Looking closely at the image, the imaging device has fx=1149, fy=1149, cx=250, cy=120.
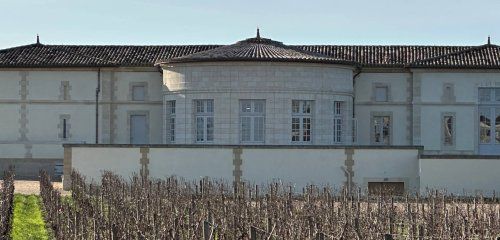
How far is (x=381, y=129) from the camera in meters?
43.8

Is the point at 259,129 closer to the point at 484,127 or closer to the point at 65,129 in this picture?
the point at 65,129

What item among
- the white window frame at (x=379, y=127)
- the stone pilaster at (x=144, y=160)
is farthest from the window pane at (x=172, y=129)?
the white window frame at (x=379, y=127)

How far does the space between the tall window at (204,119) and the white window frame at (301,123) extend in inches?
110

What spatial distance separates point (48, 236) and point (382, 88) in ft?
81.7

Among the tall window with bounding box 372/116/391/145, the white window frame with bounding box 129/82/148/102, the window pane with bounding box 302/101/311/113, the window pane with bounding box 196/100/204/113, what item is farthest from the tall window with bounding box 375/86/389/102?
the white window frame with bounding box 129/82/148/102

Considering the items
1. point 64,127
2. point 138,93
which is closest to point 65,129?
point 64,127

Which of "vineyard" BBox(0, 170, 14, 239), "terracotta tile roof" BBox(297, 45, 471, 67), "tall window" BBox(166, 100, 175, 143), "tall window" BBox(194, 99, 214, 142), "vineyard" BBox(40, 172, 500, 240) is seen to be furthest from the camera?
"terracotta tile roof" BBox(297, 45, 471, 67)

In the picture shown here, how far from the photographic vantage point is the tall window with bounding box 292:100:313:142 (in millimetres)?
39312

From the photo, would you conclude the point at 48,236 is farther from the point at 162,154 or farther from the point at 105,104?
the point at 105,104

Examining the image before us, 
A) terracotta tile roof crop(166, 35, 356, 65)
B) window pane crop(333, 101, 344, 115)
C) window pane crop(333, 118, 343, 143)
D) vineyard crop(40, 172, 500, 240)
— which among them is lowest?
vineyard crop(40, 172, 500, 240)

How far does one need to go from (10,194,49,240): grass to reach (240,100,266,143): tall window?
983cm

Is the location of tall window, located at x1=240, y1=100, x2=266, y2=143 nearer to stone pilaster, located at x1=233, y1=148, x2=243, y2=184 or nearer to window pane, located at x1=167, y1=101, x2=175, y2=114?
window pane, located at x1=167, y1=101, x2=175, y2=114

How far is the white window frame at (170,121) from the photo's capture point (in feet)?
133

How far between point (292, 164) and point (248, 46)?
837 cm
